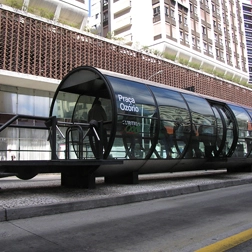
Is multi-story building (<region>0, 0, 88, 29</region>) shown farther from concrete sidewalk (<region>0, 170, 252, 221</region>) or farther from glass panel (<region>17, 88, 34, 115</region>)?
concrete sidewalk (<region>0, 170, 252, 221</region>)

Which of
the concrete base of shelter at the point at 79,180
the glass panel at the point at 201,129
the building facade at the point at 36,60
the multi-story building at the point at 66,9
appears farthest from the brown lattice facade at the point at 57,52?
the concrete base of shelter at the point at 79,180

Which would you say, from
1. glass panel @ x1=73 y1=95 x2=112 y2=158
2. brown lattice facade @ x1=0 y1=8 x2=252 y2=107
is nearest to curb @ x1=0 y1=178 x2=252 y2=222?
glass panel @ x1=73 y1=95 x2=112 y2=158

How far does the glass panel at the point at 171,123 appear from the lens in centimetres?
878

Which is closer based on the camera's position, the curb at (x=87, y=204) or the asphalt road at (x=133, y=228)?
the asphalt road at (x=133, y=228)

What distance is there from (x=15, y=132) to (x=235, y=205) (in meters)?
21.4

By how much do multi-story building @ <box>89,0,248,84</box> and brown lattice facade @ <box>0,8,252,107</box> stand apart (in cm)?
787

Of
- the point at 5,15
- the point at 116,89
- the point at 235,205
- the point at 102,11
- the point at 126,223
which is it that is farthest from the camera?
the point at 102,11

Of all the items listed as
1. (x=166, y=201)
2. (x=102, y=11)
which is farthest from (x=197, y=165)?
(x=102, y=11)

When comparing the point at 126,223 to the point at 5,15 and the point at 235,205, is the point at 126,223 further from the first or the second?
the point at 5,15

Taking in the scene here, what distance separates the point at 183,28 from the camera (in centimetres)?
4662

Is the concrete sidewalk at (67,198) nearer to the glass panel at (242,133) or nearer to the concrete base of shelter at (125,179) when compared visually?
the concrete base of shelter at (125,179)

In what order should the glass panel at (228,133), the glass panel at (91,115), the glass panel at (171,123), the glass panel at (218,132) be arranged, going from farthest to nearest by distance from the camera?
the glass panel at (228,133)
the glass panel at (218,132)
the glass panel at (171,123)
the glass panel at (91,115)

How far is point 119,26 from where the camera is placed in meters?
50.7

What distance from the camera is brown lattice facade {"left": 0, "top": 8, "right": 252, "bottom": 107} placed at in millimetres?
22703
